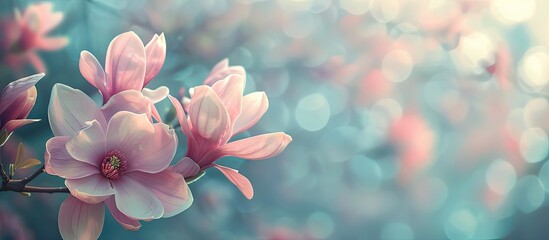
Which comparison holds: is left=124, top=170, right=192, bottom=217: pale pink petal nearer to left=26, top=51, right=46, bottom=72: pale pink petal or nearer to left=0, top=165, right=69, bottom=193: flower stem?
left=0, top=165, right=69, bottom=193: flower stem

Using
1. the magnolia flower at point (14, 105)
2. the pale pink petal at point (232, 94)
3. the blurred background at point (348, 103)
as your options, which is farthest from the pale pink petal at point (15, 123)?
the blurred background at point (348, 103)

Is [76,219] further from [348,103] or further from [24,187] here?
[348,103]

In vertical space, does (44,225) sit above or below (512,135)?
below

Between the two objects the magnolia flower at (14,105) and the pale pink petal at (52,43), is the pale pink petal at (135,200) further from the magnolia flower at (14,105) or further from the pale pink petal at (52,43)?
the pale pink petal at (52,43)

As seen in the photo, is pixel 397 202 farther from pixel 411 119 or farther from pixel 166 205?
pixel 166 205

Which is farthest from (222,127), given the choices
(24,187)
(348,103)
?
(348,103)

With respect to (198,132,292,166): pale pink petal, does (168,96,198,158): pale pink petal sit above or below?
below

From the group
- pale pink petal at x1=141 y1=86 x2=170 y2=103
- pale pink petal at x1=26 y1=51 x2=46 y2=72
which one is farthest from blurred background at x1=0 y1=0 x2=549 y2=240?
pale pink petal at x1=141 y1=86 x2=170 y2=103

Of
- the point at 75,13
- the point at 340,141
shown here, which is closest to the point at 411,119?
the point at 340,141
